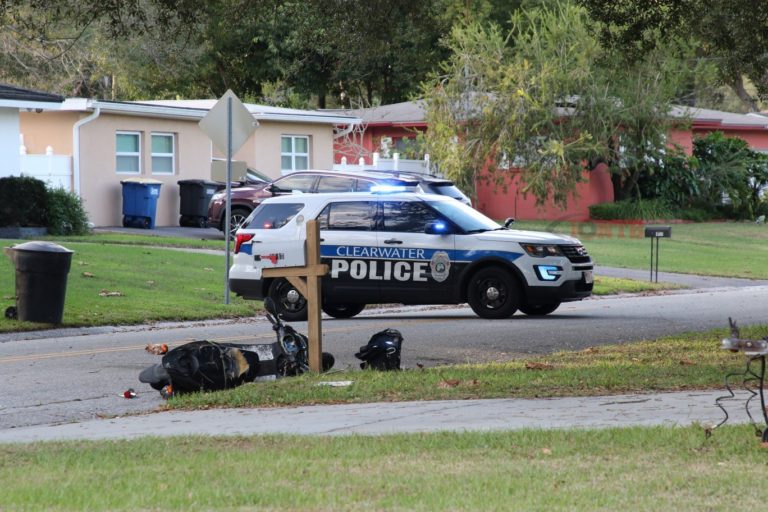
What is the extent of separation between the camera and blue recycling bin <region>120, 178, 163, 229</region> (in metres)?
34.4

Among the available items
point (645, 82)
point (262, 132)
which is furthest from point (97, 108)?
point (645, 82)

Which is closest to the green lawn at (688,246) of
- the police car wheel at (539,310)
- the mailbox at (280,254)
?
the police car wheel at (539,310)

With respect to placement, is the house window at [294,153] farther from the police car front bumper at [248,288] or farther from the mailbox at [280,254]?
the mailbox at [280,254]

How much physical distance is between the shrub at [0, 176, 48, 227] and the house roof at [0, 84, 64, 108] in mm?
1949

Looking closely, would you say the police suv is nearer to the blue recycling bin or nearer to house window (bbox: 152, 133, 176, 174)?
the blue recycling bin

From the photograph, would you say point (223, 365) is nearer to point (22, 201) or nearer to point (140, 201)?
point (22, 201)

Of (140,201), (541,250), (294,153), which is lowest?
(541,250)

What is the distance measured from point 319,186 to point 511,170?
1470 cm

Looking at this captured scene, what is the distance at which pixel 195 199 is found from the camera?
3584 centimetres

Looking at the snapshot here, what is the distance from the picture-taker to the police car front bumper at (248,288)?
18.9 m

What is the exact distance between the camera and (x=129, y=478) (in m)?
7.11

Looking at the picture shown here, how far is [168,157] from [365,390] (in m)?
27.2

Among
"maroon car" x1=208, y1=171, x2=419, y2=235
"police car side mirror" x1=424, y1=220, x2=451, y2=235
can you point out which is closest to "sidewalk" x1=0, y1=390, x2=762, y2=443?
"police car side mirror" x1=424, y1=220, x2=451, y2=235

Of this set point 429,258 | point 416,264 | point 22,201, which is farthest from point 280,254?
point 22,201
